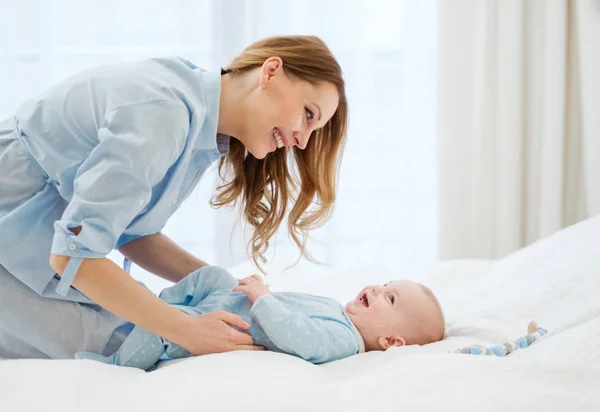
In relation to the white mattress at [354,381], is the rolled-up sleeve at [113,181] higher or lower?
higher

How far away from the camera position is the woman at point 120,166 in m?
1.26

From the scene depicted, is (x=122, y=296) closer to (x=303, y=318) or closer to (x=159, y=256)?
(x=303, y=318)

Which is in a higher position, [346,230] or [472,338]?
[472,338]

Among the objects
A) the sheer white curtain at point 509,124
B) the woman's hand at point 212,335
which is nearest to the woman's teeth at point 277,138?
the woman's hand at point 212,335

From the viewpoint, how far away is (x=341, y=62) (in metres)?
3.29

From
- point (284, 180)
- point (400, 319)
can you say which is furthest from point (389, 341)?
point (284, 180)

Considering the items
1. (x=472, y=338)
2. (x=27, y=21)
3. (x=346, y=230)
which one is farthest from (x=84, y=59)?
(x=472, y=338)

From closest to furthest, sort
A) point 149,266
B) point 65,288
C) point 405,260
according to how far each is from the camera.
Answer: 1. point 65,288
2. point 149,266
3. point 405,260

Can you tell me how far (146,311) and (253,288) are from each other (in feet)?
0.84

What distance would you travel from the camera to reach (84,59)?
3090 millimetres

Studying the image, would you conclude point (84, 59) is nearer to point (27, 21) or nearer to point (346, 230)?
point (27, 21)

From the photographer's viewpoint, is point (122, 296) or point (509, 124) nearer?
point (122, 296)

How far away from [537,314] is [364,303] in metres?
0.46

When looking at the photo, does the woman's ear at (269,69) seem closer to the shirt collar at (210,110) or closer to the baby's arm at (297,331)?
the shirt collar at (210,110)
